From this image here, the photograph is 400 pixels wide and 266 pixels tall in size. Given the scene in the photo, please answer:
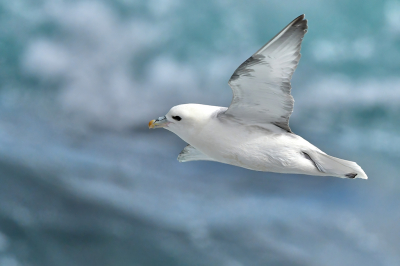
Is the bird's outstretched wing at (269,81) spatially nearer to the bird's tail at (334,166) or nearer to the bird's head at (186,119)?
the bird's head at (186,119)

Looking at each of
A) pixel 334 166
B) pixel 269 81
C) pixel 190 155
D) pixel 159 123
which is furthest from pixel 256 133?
pixel 190 155

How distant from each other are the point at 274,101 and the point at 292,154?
843mm

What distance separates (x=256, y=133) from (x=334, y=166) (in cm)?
127

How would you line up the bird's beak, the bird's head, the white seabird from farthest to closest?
the bird's beak < the bird's head < the white seabird

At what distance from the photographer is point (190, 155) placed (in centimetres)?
720

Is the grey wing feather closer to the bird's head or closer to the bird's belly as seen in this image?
the bird's head

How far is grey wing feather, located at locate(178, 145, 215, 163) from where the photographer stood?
7051 millimetres

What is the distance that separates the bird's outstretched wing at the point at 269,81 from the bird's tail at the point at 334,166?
1.96 feet

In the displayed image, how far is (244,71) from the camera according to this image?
5219 millimetres

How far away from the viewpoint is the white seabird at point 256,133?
559 centimetres

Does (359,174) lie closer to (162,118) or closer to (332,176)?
(332,176)

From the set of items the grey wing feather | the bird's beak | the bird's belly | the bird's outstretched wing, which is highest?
the bird's outstretched wing

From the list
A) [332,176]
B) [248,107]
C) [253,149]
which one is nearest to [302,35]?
[248,107]

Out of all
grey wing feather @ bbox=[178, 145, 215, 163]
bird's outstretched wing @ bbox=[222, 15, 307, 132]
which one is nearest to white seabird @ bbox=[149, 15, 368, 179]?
bird's outstretched wing @ bbox=[222, 15, 307, 132]
